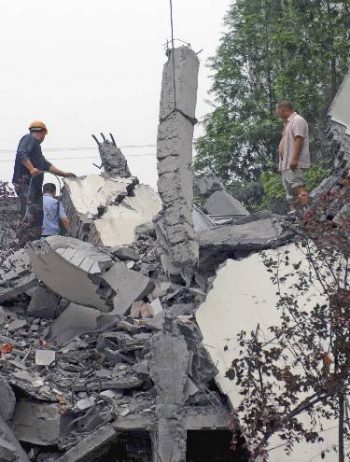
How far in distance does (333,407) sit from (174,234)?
413 centimetres

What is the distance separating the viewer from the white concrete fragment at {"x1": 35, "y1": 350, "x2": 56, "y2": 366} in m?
7.32

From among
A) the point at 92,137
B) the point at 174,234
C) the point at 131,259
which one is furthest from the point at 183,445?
the point at 92,137

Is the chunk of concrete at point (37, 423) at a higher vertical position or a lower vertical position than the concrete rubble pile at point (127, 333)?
lower

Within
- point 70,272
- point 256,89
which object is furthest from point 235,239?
point 256,89

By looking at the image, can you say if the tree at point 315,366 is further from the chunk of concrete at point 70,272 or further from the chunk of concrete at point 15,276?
the chunk of concrete at point 15,276

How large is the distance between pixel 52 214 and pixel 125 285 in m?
2.56

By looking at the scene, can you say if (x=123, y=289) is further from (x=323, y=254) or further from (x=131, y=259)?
(x=323, y=254)

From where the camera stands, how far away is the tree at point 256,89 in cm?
1850

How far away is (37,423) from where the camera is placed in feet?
21.7

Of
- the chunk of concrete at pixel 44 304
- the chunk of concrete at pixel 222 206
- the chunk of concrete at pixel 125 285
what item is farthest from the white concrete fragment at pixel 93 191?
the chunk of concrete at pixel 44 304

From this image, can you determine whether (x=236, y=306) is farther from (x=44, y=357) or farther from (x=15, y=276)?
(x=15, y=276)

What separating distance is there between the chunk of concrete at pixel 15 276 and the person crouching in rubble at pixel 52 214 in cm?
107

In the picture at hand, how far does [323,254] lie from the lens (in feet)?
14.9

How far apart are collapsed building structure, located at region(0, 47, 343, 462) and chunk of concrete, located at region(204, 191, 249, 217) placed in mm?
2018
